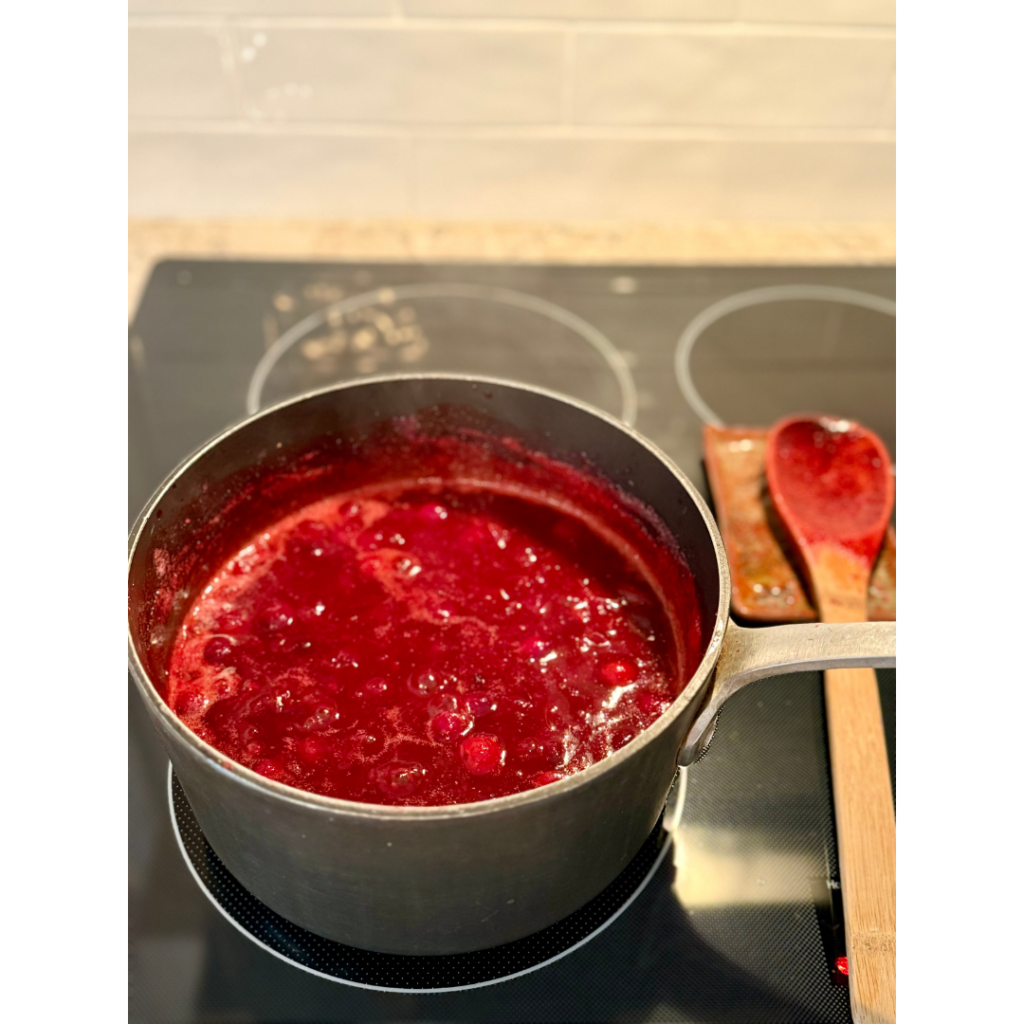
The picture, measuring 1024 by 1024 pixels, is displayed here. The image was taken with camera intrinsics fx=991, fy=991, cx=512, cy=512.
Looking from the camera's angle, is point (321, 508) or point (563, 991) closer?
point (563, 991)

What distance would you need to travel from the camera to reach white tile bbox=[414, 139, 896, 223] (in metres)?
1.41

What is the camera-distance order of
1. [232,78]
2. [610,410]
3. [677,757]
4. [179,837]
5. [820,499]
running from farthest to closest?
[232,78] → [610,410] → [820,499] → [179,837] → [677,757]

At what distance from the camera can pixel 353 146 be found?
4.57ft

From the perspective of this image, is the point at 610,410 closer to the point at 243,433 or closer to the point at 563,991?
the point at 243,433

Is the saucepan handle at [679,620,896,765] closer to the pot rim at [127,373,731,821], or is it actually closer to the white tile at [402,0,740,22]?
the pot rim at [127,373,731,821]

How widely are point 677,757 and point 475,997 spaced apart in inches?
9.0

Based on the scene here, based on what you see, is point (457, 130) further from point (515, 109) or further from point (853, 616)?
point (853, 616)

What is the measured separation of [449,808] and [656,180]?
1144mm

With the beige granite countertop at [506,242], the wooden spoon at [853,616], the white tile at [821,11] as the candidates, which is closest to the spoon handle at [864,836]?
the wooden spoon at [853,616]

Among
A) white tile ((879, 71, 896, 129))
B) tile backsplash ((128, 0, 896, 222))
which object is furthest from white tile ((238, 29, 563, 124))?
white tile ((879, 71, 896, 129))

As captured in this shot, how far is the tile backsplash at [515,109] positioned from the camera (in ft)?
4.18

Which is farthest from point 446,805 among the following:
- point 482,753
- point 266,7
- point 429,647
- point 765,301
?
point 266,7

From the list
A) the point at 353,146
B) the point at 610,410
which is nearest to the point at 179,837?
the point at 610,410

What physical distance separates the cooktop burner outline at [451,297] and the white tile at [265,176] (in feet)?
0.65
